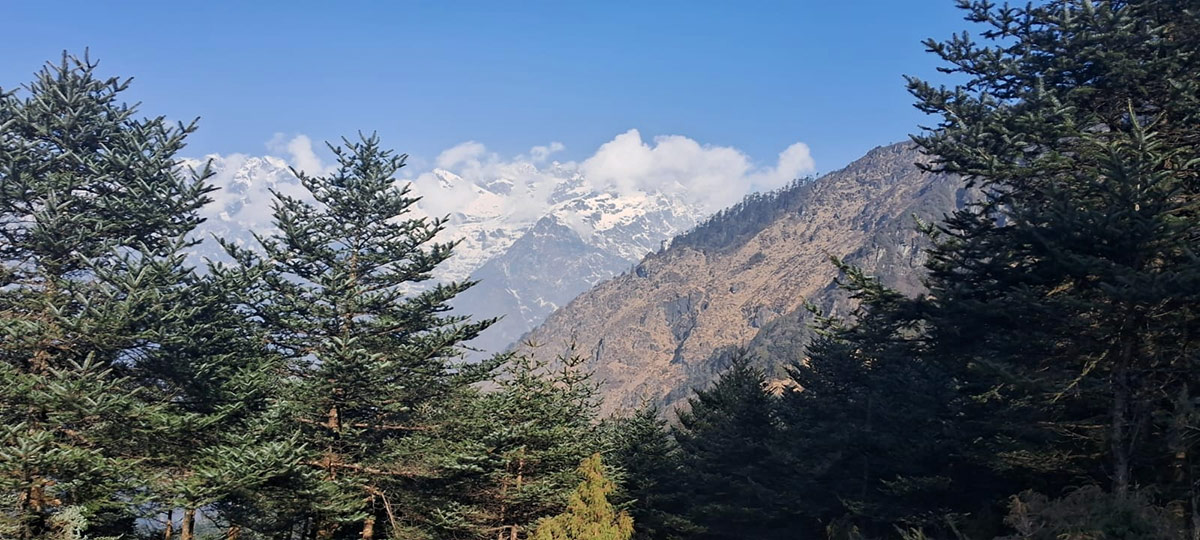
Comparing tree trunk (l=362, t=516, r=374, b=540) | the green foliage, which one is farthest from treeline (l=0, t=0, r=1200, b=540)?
tree trunk (l=362, t=516, r=374, b=540)

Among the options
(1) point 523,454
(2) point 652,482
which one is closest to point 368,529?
Answer: (1) point 523,454

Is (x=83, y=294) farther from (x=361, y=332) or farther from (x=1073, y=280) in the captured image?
(x=1073, y=280)

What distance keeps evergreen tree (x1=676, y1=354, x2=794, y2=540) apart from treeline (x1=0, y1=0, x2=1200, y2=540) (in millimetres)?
6861

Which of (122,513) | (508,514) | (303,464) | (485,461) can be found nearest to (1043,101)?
(485,461)

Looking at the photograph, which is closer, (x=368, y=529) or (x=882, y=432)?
(x=368, y=529)

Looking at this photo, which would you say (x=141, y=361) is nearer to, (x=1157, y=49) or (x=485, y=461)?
(x=485, y=461)

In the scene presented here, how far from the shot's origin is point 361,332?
834 inches

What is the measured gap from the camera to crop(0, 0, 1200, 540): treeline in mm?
14898

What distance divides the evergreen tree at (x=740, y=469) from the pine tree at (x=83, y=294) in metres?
23.0

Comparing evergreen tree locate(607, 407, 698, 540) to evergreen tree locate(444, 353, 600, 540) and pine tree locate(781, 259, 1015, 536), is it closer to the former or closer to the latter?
pine tree locate(781, 259, 1015, 536)

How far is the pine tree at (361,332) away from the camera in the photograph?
65.7 ft

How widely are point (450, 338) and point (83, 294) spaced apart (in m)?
8.60

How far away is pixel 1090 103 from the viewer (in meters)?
18.1

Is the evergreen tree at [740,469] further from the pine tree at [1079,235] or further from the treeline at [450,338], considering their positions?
the pine tree at [1079,235]
